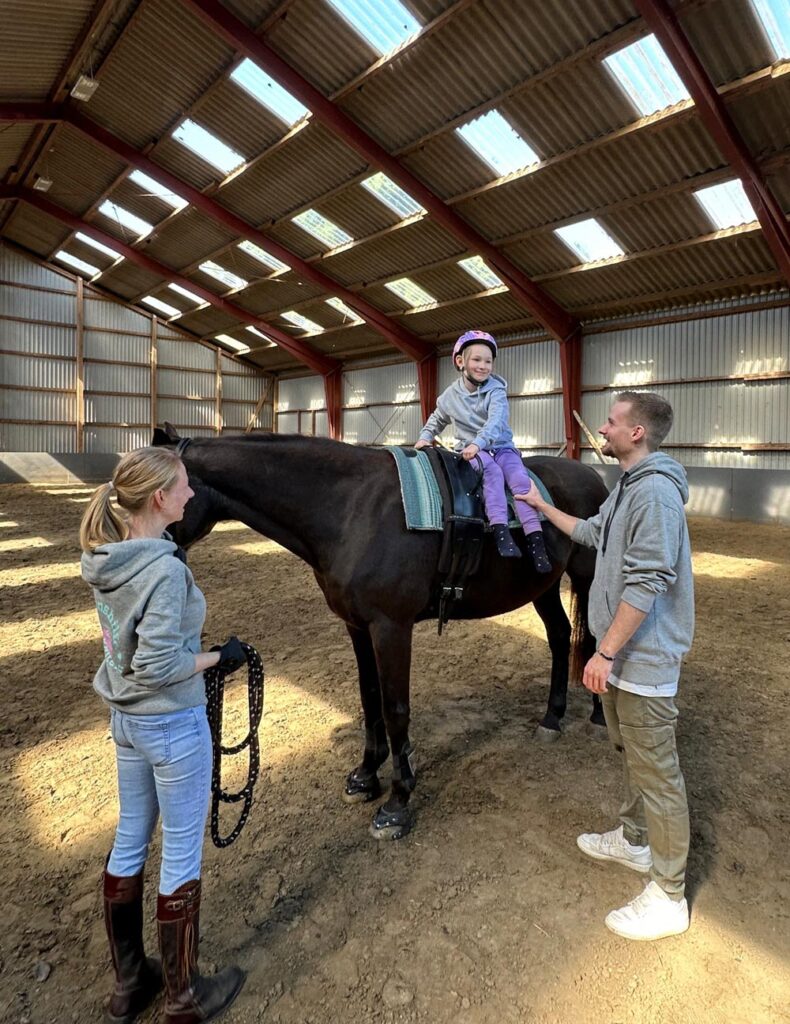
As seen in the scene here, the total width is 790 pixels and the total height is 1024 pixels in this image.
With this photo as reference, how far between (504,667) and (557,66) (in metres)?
8.06

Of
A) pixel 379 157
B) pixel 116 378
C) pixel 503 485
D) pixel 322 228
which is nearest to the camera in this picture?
pixel 503 485

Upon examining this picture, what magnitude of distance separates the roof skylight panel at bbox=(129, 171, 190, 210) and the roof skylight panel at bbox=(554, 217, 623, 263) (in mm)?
8786

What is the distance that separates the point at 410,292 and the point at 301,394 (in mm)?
9115

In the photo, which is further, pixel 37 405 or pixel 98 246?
pixel 37 405

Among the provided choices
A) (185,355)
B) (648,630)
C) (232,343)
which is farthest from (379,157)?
(185,355)

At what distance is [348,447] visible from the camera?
2.65m

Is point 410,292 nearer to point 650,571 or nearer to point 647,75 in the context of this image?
point 647,75

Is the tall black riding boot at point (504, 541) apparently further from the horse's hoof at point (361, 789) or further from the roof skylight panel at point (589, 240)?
the roof skylight panel at point (589, 240)

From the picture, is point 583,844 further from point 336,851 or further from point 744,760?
point 744,760

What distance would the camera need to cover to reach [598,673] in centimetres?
170

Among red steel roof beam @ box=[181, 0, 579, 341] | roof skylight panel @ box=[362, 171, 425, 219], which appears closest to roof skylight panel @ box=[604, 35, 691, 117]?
red steel roof beam @ box=[181, 0, 579, 341]

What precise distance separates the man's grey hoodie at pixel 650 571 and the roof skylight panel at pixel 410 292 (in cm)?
1420

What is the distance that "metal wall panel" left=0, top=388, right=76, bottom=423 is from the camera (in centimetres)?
1843

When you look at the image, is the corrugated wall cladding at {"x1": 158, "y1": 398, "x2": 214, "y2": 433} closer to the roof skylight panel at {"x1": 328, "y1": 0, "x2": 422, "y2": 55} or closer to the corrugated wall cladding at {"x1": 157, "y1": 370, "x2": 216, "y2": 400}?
the corrugated wall cladding at {"x1": 157, "y1": 370, "x2": 216, "y2": 400}
